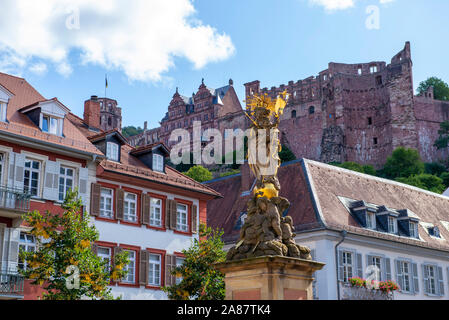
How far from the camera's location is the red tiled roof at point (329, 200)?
111 ft

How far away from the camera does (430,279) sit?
3706 centimetres

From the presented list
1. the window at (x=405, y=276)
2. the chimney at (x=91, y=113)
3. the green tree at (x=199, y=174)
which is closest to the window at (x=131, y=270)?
the chimney at (x=91, y=113)

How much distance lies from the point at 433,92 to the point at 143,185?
311 ft

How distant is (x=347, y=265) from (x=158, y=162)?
10167 mm

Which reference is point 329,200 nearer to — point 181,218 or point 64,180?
point 181,218

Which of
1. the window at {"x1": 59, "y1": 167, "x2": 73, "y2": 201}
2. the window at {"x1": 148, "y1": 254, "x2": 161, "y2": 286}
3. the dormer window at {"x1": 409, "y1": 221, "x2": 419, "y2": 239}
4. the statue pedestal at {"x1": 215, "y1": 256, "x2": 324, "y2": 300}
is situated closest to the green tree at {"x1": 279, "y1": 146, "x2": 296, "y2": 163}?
the dormer window at {"x1": 409, "y1": 221, "x2": 419, "y2": 239}

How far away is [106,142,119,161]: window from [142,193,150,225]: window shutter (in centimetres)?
208

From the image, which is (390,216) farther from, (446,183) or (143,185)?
(446,183)

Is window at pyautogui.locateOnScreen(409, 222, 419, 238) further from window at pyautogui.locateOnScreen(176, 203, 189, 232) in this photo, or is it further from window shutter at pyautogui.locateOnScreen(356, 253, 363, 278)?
window at pyautogui.locateOnScreen(176, 203, 189, 232)

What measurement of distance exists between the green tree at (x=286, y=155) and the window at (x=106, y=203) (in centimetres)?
6712

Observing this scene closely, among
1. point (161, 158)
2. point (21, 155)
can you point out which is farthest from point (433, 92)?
point (21, 155)

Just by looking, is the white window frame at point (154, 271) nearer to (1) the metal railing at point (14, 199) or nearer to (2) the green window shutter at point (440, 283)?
(1) the metal railing at point (14, 199)

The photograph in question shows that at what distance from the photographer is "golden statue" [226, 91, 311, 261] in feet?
37.7
